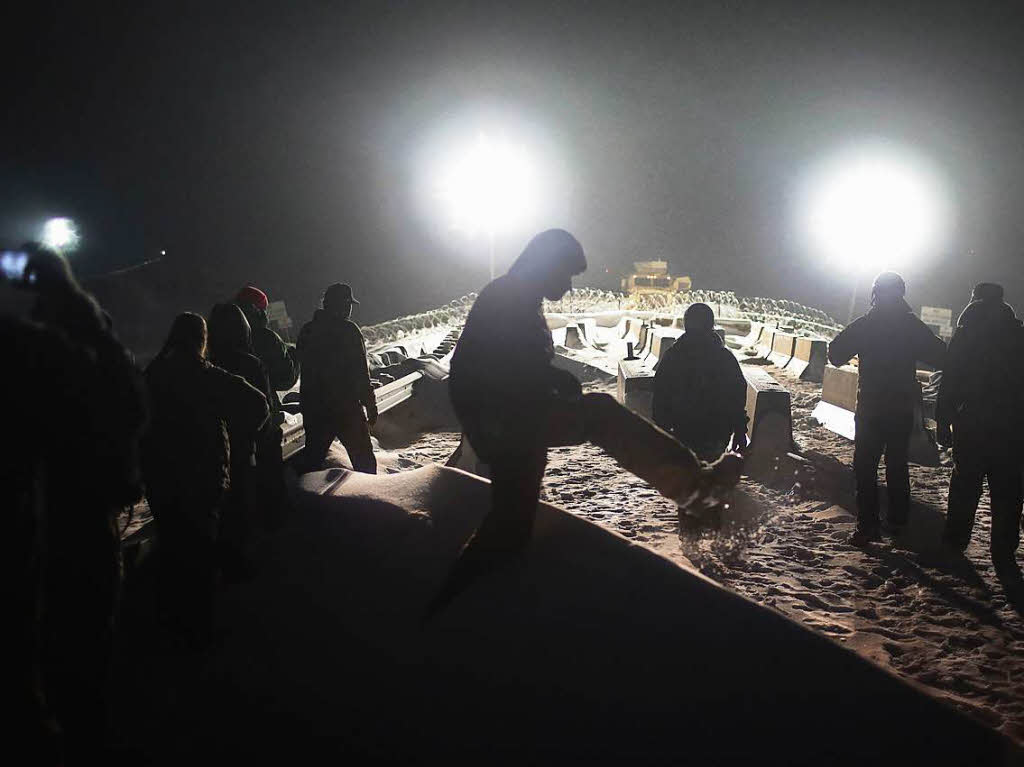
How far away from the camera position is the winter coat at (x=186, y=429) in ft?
9.90

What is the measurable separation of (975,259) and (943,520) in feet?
260

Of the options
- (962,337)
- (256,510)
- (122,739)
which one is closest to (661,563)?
(122,739)

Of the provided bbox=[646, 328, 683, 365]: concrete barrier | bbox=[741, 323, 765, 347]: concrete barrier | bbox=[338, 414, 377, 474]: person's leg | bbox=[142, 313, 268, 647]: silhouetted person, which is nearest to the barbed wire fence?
bbox=[741, 323, 765, 347]: concrete barrier

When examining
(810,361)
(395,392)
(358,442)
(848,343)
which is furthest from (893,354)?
(810,361)

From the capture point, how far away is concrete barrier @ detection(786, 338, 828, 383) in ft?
44.8

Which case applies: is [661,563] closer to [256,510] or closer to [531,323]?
[531,323]

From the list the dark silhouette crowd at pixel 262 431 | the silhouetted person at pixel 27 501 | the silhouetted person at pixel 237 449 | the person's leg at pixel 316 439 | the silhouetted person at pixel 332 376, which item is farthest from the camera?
the person's leg at pixel 316 439

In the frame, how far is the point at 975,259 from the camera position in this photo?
6662 centimetres

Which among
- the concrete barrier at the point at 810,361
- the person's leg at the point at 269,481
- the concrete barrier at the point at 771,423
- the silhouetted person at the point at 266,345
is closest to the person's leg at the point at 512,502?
the person's leg at the point at 269,481

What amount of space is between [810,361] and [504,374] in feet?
43.4

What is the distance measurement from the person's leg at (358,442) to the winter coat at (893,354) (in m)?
4.66

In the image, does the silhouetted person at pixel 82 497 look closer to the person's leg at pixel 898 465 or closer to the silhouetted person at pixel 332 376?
the silhouetted person at pixel 332 376

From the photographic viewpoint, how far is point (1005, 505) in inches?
196

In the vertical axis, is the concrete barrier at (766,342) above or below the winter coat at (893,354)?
below
